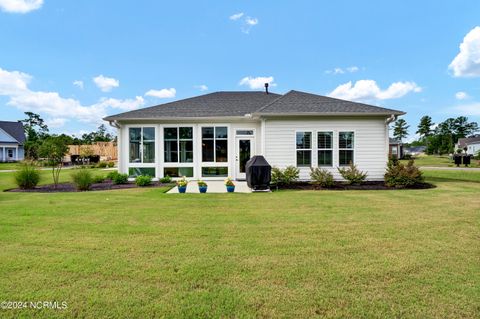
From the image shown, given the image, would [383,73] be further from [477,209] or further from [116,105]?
[116,105]

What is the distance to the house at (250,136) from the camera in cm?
1164

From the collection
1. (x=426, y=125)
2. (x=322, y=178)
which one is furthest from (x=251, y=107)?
(x=426, y=125)

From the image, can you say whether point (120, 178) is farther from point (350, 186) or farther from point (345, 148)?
point (345, 148)

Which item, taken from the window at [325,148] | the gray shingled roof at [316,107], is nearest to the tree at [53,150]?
the gray shingled roof at [316,107]

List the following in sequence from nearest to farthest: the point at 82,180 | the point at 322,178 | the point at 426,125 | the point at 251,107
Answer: the point at 82,180
the point at 322,178
the point at 251,107
the point at 426,125

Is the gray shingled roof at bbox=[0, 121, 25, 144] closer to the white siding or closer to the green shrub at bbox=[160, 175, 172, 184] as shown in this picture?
the green shrub at bbox=[160, 175, 172, 184]

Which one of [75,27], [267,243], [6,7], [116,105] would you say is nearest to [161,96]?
[116,105]

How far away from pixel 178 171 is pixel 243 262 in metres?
9.89

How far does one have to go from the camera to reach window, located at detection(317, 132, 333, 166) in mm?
11734

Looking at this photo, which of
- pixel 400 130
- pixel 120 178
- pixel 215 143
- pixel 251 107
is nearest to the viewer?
pixel 120 178

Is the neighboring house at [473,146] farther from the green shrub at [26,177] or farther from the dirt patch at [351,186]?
the green shrub at [26,177]

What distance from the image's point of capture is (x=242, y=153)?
12.8 metres

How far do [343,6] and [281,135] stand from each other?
7.91 m

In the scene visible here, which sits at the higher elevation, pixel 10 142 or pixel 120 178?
pixel 10 142
